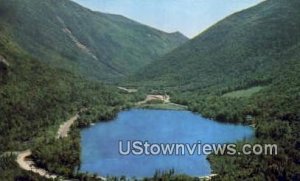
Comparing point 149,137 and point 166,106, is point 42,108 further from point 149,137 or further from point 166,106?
point 166,106

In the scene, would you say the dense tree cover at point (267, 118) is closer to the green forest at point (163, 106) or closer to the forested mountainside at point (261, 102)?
the forested mountainside at point (261, 102)

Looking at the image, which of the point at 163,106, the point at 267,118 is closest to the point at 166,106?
the point at 163,106

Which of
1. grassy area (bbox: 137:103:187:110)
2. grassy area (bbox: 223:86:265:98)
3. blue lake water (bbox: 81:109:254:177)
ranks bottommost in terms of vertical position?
blue lake water (bbox: 81:109:254:177)

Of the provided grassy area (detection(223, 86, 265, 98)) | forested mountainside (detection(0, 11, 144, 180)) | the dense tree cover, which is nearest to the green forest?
forested mountainside (detection(0, 11, 144, 180))

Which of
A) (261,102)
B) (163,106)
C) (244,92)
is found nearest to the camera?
(261,102)

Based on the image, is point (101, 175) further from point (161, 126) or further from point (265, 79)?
point (265, 79)

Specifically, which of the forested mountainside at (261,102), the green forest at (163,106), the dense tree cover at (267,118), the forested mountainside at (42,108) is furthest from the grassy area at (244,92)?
the forested mountainside at (42,108)

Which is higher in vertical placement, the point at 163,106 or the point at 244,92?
the point at 244,92

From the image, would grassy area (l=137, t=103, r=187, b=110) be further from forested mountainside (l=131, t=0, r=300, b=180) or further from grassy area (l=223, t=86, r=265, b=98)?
grassy area (l=223, t=86, r=265, b=98)

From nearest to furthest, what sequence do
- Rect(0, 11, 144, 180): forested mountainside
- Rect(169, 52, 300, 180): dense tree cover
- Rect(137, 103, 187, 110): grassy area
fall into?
Rect(169, 52, 300, 180): dense tree cover → Rect(0, 11, 144, 180): forested mountainside → Rect(137, 103, 187, 110): grassy area
